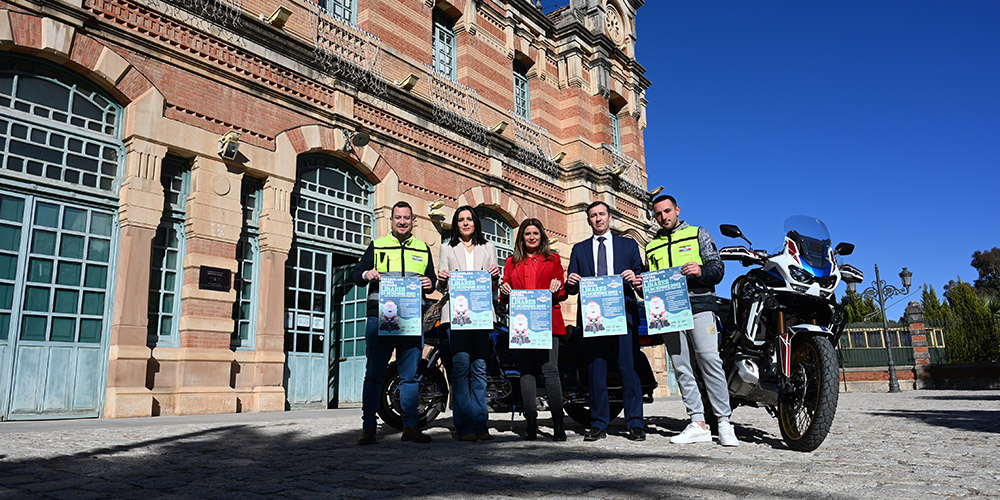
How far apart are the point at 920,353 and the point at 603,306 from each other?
20.8 meters

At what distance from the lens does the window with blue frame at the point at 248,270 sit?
9.77 m

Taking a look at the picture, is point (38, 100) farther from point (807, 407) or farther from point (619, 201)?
point (619, 201)

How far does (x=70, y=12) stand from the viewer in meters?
8.23

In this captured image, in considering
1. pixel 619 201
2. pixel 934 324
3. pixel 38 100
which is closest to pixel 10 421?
pixel 38 100

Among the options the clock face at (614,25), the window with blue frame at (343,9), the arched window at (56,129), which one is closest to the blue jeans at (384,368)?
the arched window at (56,129)

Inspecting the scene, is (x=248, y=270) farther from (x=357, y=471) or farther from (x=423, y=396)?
(x=357, y=471)

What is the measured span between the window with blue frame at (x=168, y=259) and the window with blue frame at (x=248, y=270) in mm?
877

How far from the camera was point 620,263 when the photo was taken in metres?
5.48

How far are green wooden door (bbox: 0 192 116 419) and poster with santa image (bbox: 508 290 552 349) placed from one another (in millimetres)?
6222

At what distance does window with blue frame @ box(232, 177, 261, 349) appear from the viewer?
9.77 metres

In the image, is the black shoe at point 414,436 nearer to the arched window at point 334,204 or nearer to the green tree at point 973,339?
the arched window at point 334,204

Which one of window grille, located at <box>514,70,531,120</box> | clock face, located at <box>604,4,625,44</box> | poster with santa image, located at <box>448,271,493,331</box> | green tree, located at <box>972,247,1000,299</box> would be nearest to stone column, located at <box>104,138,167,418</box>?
poster with santa image, located at <box>448,271,493,331</box>

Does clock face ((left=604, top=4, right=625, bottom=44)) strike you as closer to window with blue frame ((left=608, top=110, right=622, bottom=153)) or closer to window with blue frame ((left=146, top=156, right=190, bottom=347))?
window with blue frame ((left=608, top=110, right=622, bottom=153))

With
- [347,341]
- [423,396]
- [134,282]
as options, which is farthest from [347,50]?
[423,396]
